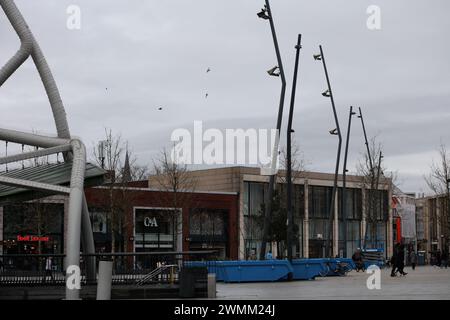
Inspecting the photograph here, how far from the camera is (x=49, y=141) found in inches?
976

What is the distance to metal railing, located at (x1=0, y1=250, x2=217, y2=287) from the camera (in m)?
→ 23.3

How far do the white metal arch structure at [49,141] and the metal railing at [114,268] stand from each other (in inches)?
33.4

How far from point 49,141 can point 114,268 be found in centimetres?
418

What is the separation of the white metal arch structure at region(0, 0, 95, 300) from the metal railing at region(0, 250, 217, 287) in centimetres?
85

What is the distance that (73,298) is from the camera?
806 inches

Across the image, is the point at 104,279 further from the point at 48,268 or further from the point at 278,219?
the point at 278,219

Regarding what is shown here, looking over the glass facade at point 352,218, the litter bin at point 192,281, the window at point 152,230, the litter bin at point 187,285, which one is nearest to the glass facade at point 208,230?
the window at point 152,230

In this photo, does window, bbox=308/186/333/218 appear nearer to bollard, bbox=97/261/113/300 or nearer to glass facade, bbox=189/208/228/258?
glass facade, bbox=189/208/228/258

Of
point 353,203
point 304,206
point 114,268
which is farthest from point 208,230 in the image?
point 114,268

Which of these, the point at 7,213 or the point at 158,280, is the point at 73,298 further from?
the point at 7,213
